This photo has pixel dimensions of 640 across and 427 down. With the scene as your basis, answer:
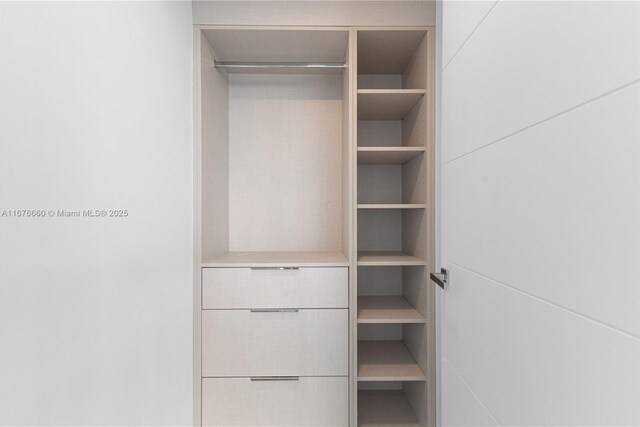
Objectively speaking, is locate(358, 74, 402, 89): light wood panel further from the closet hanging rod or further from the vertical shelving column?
the closet hanging rod

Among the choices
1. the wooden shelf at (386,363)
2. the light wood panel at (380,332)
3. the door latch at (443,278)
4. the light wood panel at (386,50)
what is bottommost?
the wooden shelf at (386,363)

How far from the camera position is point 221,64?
2.10 meters

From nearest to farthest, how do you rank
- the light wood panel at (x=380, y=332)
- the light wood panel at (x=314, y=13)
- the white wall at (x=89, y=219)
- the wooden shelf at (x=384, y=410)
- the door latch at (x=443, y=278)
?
the white wall at (x=89, y=219), the door latch at (x=443, y=278), the light wood panel at (x=314, y=13), the wooden shelf at (x=384, y=410), the light wood panel at (x=380, y=332)

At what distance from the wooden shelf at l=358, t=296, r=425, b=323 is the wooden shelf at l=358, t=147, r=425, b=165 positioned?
805 millimetres

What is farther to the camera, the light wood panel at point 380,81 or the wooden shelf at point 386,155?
the light wood panel at point 380,81

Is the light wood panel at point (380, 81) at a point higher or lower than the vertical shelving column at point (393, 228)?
higher

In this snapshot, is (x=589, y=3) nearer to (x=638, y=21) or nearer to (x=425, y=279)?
(x=638, y=21)

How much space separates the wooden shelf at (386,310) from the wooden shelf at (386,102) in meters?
1.07

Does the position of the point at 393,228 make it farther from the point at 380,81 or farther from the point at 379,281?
the point at 380,81

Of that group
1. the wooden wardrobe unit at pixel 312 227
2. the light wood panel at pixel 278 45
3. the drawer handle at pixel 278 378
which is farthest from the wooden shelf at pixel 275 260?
the light wood panel at pixel 278 45

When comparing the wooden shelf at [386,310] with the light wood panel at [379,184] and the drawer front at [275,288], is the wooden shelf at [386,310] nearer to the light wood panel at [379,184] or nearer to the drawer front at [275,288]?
the drawer front at [275,288]

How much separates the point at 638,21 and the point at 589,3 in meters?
0.12

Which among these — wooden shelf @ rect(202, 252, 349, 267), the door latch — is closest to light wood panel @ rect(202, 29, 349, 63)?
wooden shelf @ rect(202, 252, 349, 267)

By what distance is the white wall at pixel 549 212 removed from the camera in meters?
0.50
